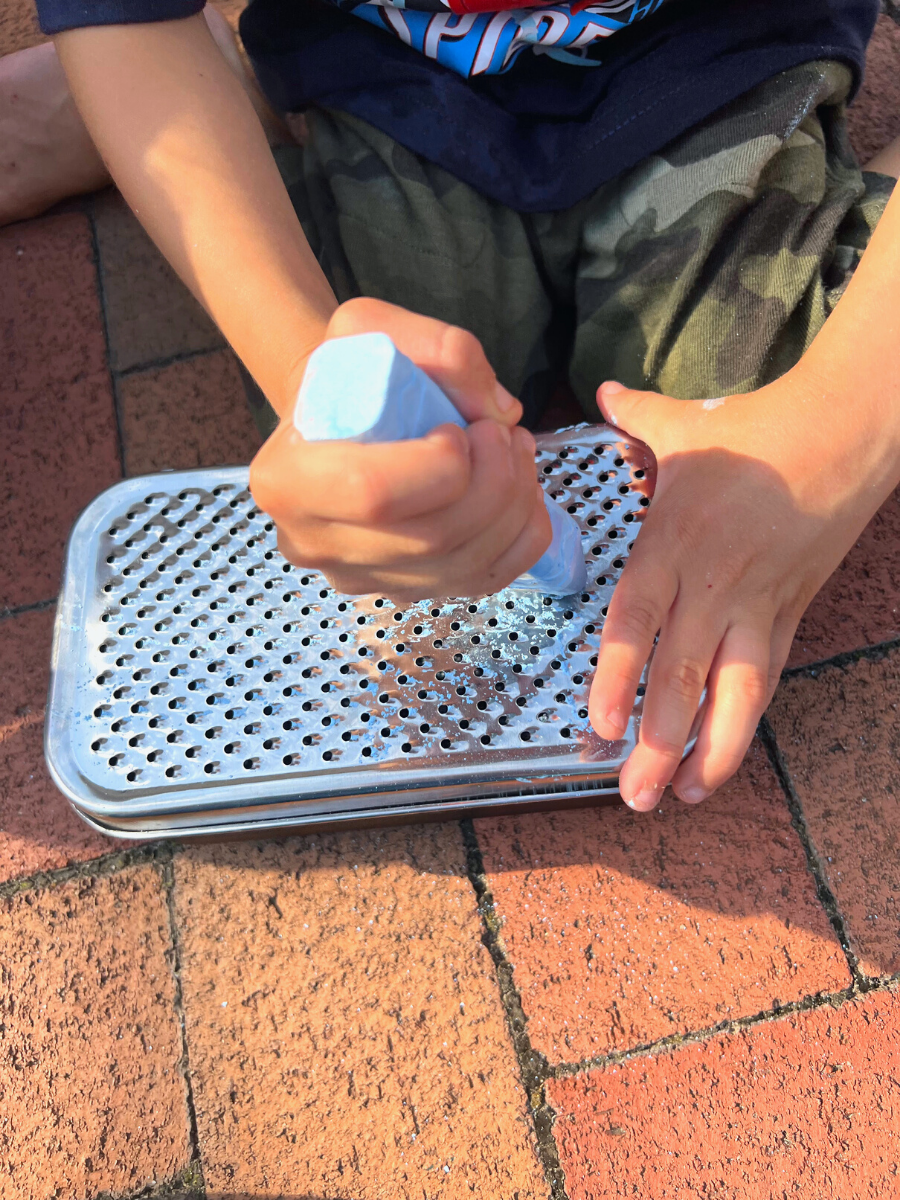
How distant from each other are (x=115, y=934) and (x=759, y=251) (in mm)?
792

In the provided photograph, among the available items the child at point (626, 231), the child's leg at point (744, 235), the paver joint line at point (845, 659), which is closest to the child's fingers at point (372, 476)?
the child at point (626, 231)

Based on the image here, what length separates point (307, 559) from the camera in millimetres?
422

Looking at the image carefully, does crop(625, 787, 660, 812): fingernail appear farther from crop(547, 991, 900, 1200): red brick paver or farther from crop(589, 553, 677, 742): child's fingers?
crop(547, 991, 900, 1200): red brick paver

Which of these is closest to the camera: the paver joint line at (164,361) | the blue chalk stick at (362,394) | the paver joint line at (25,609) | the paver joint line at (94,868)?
the blue chalk stick at (362,394)

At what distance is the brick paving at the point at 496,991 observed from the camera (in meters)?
0.67

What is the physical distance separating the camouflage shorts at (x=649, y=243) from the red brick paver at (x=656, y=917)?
37 centimetres

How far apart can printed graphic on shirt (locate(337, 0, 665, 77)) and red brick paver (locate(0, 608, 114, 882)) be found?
2.10ft

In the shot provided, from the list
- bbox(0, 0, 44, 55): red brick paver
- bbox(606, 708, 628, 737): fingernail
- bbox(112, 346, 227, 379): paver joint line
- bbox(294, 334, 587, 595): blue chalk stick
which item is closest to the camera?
bbox(294, 334, 587, 595): blue chalk stick

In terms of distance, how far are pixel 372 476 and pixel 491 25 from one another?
1.89ft

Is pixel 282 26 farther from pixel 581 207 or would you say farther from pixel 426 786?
pixel 426 786

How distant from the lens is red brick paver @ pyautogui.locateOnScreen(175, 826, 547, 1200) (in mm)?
675

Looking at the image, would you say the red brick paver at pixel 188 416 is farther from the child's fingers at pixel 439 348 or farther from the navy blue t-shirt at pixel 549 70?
the child's fingers at pixel 439 348

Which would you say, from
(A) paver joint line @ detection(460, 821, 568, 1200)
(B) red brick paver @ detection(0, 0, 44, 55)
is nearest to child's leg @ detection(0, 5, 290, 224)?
(B) red brick paver @ detection(0, 0, 44, 55)

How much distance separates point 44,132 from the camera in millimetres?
1012
